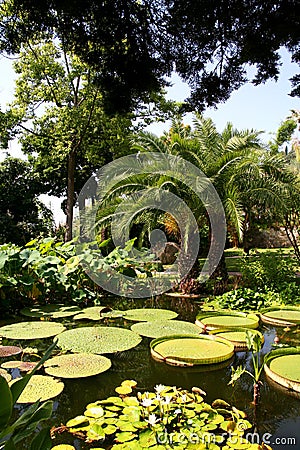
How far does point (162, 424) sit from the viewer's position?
2057 millimetres

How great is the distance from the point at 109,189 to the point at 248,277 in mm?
3028

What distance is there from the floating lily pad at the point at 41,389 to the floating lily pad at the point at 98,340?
2.19 ft

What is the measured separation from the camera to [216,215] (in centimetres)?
680

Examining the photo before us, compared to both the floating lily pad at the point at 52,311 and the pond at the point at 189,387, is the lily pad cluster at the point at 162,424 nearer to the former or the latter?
the pond at the point at 189,387

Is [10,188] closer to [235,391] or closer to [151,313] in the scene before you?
[151,313]

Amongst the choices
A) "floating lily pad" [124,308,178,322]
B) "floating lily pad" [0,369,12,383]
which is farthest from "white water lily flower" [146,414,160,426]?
"floating lily pad" [124,308,178,322]

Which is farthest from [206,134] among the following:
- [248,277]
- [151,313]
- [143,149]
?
[151,313]

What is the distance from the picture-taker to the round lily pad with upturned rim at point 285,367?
263 cm

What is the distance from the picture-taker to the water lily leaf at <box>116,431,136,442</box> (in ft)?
6.36

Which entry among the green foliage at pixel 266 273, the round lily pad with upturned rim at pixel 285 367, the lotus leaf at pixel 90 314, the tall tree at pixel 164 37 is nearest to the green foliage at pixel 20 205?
the green foliage at pixel 266 273

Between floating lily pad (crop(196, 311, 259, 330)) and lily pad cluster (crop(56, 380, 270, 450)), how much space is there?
5.97 feet

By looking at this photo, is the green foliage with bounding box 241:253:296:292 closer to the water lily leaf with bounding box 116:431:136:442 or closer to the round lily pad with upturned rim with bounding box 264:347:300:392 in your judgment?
the round lily pad with upturned rim with bounding box 264:347:300:392

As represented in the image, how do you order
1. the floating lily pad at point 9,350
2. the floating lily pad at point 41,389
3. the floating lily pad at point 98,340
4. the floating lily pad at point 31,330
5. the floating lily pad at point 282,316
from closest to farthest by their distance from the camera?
the floating lily pad at point 41,389 < the floating lily pad at point 9,350 < the floating lily pad at point 98,340 < the floating lily pad at point 31,330 < the floating lily pad at point 282,316

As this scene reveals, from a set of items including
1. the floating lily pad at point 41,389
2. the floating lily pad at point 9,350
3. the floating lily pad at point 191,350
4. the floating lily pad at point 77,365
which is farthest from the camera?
the floating lily pad at point 9,350
